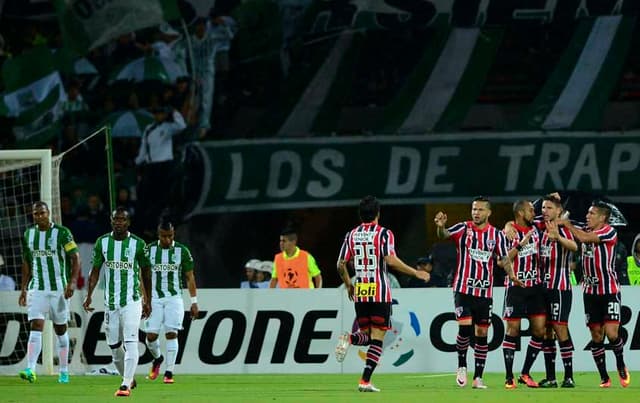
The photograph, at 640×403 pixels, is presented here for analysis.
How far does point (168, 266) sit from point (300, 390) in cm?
279

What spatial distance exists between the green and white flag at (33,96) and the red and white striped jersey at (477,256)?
1133cm

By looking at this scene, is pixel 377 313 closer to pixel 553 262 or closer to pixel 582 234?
pixel 553 262

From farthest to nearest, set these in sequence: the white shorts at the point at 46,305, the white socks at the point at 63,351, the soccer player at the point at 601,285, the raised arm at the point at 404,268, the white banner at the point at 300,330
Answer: the white banner at the point at 300,330 → the white shorts at the point at 46,305 → the white socks at the point at 63,351 → the soccer player at the point at 601,285 → the raised arm at the point at 404,268

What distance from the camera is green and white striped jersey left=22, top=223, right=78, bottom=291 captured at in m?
16.1

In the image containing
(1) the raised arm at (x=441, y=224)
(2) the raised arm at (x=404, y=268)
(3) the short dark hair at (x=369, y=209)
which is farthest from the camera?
(1) the raised arm at (x=441, y=224)

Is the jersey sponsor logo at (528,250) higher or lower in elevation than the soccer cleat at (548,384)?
higher

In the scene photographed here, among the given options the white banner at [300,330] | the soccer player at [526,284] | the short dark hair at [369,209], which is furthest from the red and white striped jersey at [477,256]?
the white banner at [300,330]

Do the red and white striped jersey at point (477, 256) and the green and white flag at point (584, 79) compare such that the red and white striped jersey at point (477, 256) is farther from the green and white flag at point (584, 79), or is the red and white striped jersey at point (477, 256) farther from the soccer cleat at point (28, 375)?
the green and white flag at point (584, 79)

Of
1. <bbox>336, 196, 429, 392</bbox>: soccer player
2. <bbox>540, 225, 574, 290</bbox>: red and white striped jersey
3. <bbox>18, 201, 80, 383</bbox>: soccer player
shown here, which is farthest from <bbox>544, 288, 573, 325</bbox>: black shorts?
<bbox>18, 201, 80, 383</bbox>: soccer player

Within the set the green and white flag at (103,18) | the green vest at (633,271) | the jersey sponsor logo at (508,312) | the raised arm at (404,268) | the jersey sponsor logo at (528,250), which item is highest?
the green and white flag at (103,18)

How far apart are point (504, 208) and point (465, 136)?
1.29 m

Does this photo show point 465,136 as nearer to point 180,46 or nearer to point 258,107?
point 258,107

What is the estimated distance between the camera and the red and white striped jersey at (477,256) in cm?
1425

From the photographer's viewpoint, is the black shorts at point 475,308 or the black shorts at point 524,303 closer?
the black shorts at point 475,308
